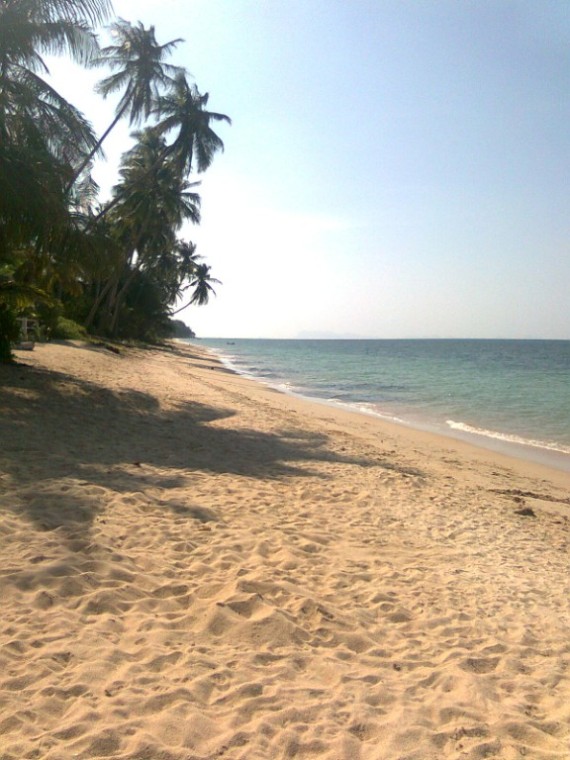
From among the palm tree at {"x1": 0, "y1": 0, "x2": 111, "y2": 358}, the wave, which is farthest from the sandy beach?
the wave

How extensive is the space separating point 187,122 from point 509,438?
68.1ft

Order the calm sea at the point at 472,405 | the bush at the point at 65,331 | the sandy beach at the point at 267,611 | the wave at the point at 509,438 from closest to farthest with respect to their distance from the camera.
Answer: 1. the sandy beach at the point at 267,611
2. the wave at the point at 509,438
3. the calm sea at the point at 472,405
4. the bush at the point at 65,331

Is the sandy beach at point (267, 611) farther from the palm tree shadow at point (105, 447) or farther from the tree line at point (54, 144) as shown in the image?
the tree line at point (54, 144)

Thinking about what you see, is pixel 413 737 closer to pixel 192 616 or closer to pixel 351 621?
pixel 351 621

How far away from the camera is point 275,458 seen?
906 cm

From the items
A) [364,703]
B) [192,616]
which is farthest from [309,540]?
[364,703]

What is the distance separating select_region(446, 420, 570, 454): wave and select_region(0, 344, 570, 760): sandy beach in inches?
246

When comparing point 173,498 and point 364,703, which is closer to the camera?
point 364,703

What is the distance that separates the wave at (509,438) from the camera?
14.3 meters

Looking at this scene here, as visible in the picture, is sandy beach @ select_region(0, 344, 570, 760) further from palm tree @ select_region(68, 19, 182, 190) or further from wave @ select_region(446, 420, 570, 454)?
palm tree @ select_region(68, 19, 182, 190)

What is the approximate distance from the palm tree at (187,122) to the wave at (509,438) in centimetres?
1827

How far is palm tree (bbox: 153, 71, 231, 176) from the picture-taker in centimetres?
2689

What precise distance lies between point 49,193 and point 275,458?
258 inches

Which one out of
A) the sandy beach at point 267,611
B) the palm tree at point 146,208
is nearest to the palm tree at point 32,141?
the sandy beach at point 267,611
